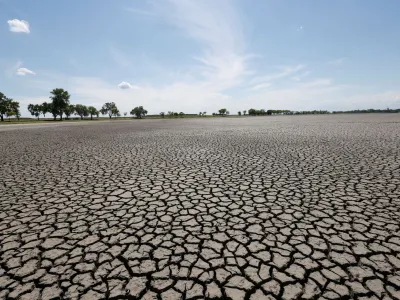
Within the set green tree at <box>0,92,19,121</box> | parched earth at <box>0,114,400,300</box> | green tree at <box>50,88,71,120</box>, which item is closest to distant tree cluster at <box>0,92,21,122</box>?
green tree at <box>0,92,19,121</box>

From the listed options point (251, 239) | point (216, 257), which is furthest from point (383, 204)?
point (216, 257)

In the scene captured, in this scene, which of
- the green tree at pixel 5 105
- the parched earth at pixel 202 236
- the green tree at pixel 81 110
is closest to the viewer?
the parched earth at pixel 202 236

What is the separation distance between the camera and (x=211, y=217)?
12.3 ft

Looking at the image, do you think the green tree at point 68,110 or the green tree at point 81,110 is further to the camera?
the green tree at point 81,110

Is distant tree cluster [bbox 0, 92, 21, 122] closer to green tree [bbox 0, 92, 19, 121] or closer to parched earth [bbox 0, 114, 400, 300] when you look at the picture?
green tree [bbox 0, 92, 19, 121]

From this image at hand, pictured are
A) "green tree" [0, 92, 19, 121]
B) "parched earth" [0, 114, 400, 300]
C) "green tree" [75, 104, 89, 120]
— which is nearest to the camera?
"parched earth" [0, 114, 400, 300]

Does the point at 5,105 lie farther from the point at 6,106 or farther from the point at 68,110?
the point at 68,110

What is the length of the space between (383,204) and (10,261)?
5.79 meters

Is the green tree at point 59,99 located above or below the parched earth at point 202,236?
above

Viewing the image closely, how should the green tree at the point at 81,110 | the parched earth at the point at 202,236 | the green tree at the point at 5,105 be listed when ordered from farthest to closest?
the green tree at the point at 81,110 → the green tree at the point at 5,105 → the parched earth at the point at 202,236

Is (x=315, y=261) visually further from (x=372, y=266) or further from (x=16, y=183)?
(x=16, y=183)

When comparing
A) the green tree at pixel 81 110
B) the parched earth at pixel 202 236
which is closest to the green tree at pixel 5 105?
the green tree at pixel 81 110

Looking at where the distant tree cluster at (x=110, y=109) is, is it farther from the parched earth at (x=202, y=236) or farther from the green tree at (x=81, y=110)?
the parched earth at (x=202, y=236)

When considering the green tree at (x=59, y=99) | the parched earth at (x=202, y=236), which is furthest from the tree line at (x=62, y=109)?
the parched earth at (x=202, y=236)
